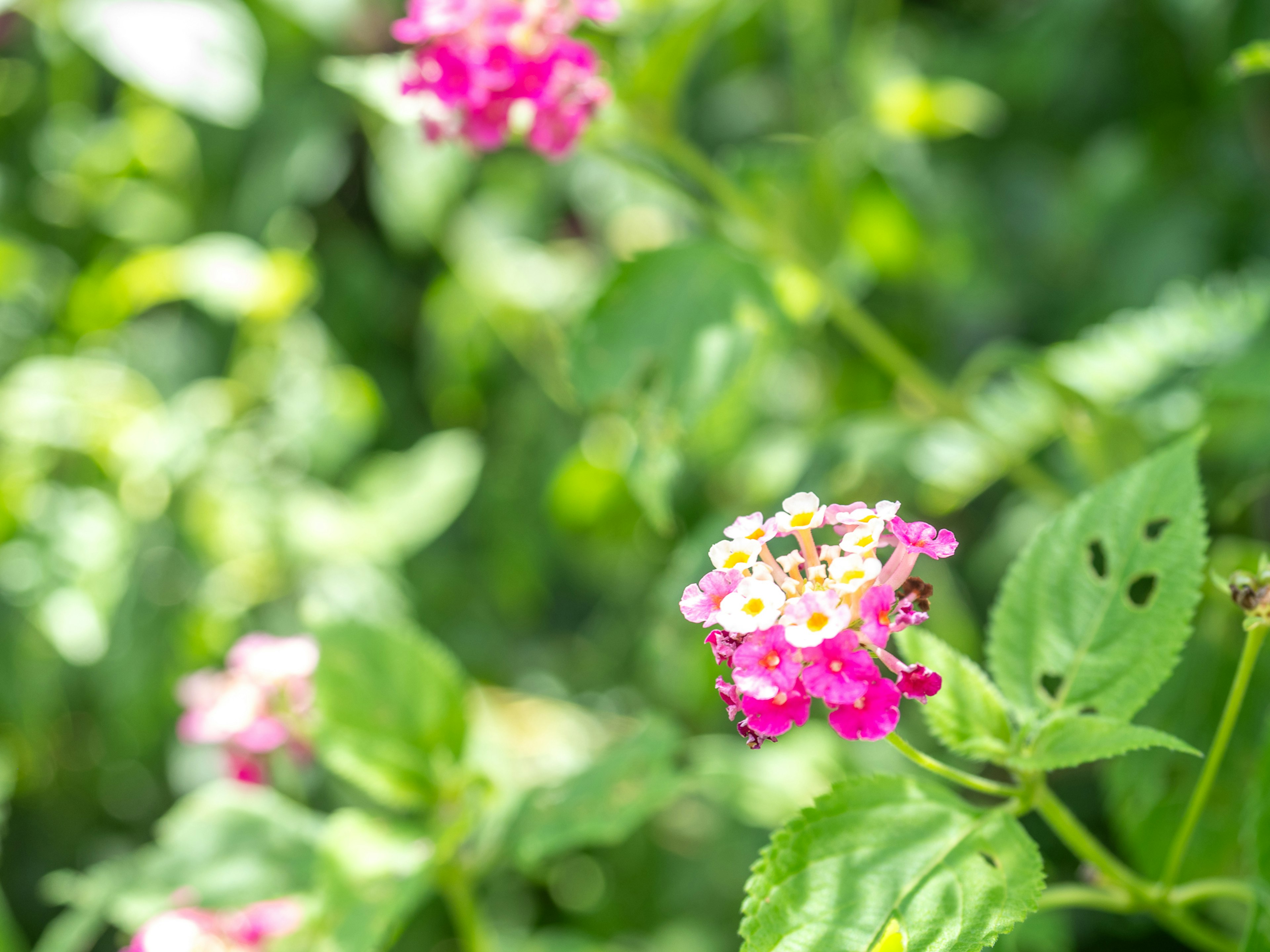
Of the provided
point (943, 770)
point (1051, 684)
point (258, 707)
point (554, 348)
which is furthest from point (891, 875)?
point (554, 348)

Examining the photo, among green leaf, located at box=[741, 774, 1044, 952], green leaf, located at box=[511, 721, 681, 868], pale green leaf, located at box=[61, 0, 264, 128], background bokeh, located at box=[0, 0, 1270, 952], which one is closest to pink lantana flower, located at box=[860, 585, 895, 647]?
green leaf, located at box=[741, 774, 1044, 952]

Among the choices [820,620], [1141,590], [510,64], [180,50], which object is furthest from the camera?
[180,50]

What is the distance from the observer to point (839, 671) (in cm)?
59

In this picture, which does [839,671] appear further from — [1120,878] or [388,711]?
[388,711]

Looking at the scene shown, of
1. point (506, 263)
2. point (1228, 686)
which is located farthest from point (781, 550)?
point (506, 263)

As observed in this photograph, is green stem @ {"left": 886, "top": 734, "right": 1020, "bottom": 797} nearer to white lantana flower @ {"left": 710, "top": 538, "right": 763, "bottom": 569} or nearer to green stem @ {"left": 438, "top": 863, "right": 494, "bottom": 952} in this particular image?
white lantana flower @ {"left": 710, "top": 538, "right": 763, "bottom": 569}

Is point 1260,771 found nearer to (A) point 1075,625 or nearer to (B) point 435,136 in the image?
(A) point 1075,625

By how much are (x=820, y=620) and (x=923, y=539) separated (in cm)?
8

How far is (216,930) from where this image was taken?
1.08 m

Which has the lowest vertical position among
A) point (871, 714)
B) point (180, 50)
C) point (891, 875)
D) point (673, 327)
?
point (891, 875)

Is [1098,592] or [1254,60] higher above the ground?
[1254,60]

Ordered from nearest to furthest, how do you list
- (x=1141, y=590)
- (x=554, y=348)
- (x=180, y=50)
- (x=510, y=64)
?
1. (x=510, y=64)
2. (x=1141, y=590)
3. (x=180, y=50)
4. (x=554, y=348)

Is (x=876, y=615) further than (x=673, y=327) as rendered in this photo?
No

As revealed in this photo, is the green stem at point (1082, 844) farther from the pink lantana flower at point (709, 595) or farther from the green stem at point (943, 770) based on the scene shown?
the pink lantana flower at point (709, 595)
